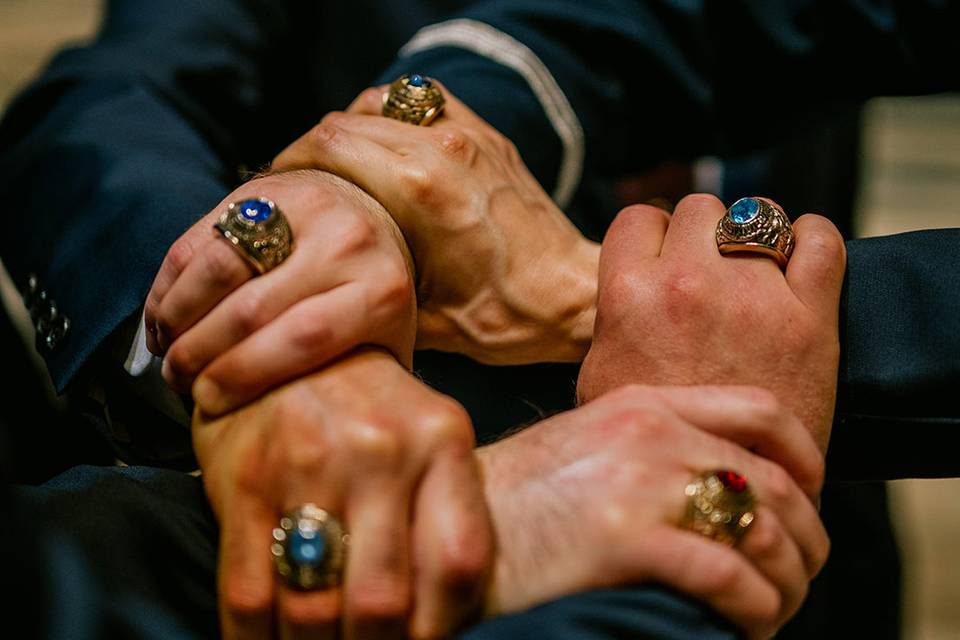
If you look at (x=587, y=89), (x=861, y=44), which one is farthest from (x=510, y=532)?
(x=861, y=44)

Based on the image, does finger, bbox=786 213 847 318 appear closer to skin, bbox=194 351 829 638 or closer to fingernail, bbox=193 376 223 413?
skin, bbox=194 351 829 638

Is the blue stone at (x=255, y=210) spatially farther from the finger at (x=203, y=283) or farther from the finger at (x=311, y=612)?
the finger at (x=311, y=612)

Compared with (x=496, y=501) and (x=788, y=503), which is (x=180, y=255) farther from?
(x=788, y=503)

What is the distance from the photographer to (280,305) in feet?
1.59

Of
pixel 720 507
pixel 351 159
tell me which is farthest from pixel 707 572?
pixel 351 159

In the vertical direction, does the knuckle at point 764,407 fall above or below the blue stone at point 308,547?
below

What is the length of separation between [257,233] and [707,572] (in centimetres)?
27

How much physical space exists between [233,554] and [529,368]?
0.35m

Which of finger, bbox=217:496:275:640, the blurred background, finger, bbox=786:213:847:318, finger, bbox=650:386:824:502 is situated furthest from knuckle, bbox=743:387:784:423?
the blurred background

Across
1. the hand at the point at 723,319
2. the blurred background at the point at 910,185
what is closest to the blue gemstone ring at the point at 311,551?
the hand at the point at 723,319

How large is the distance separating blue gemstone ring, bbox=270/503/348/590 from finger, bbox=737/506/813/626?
177 mm

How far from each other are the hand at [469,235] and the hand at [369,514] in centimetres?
20

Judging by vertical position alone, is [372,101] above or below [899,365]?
above

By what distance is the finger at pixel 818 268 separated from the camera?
0.57 meters
